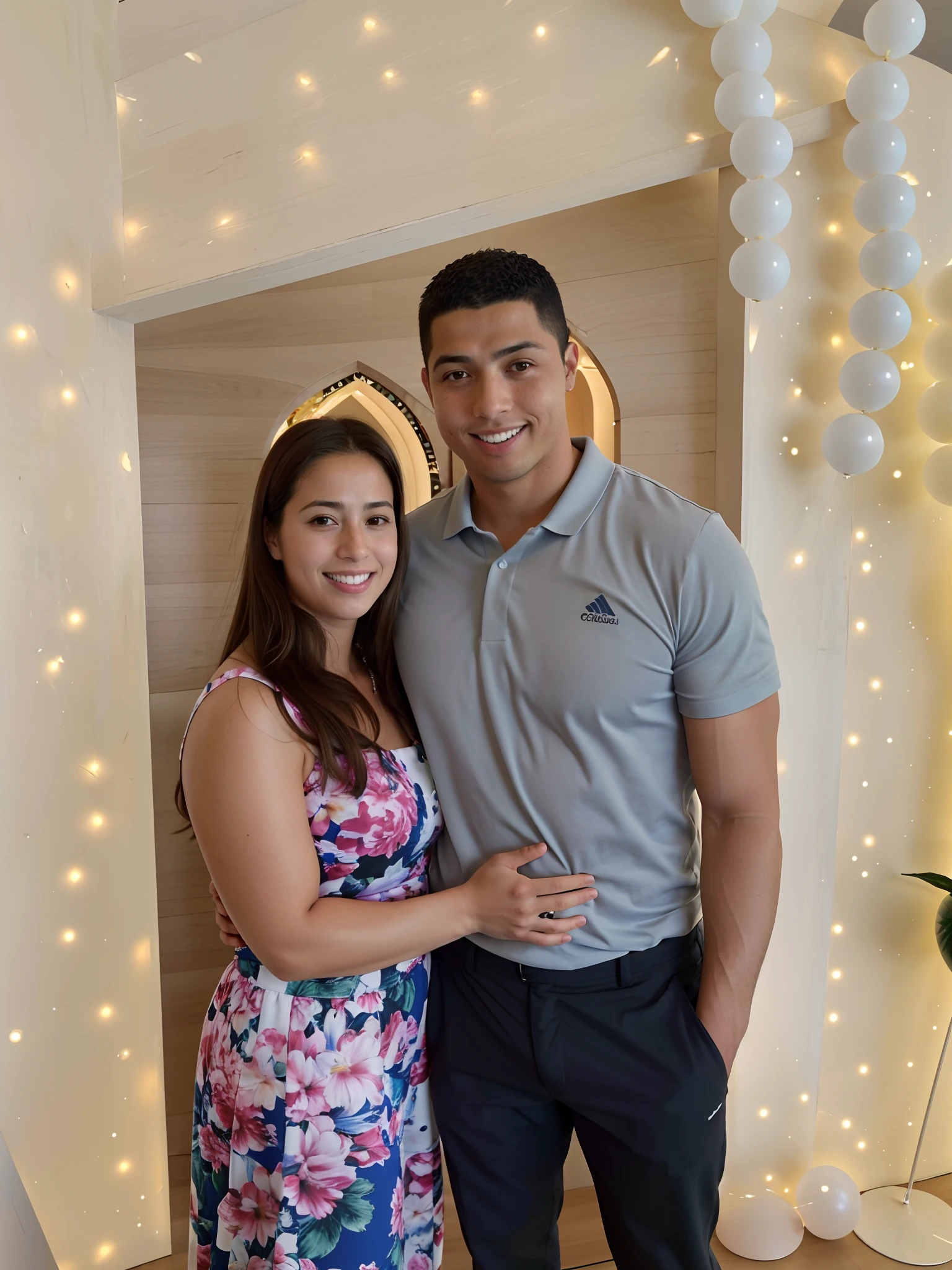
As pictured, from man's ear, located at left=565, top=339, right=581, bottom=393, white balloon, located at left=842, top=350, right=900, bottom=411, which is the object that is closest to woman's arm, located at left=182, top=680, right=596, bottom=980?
man's ear, located at left=565, top=339, right=581, bottom=393

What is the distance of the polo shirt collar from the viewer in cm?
155

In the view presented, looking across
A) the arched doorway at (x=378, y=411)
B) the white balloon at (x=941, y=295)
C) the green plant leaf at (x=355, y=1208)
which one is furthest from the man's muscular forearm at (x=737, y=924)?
the arched doorway at (x=378, y=411)

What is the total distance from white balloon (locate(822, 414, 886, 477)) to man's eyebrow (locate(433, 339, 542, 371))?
30.1 inches

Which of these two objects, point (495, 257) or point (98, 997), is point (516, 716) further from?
point (98, 997)

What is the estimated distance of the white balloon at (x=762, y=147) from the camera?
1809 mm

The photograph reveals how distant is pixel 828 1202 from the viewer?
2.21 metres

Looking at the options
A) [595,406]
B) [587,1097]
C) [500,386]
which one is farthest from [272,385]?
[587,1097]

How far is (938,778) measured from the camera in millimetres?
2260

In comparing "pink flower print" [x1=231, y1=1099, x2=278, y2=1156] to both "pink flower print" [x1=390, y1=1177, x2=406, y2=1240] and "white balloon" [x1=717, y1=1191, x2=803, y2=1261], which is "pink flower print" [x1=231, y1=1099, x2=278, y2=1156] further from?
"white balloon" [x1=717, y1=1191, x2=803, y2=1261]

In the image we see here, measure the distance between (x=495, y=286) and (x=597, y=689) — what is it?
68cm

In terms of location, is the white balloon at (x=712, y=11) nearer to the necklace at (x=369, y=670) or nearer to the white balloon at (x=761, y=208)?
the white balloon at (x=761, y=208)

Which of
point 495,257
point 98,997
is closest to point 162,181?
point 495,257

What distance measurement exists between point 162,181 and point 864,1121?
2.85m

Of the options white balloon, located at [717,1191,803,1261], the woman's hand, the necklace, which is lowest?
white balloon, located at [717,1191,803,1261]
